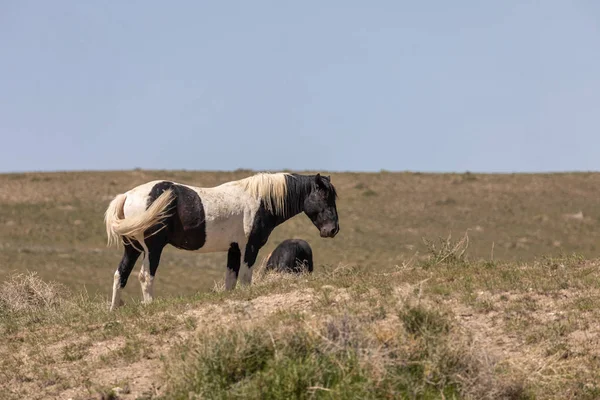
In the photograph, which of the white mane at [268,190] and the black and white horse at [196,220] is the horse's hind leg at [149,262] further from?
the white mane at [268,190]

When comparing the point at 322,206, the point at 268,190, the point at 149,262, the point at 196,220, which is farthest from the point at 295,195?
the point at 149,262

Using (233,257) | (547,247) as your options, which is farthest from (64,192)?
(233,257)

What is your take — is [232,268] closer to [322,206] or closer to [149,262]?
[149,262]

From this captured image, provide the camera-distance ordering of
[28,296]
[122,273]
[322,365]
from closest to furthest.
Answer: [322,365]
[122,273]
[28,296]

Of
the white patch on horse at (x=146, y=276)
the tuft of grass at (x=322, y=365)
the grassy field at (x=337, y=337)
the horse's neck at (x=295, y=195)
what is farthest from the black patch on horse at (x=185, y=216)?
the tuft of grass at (x=322, y=365)

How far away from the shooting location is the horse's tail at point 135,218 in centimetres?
1466

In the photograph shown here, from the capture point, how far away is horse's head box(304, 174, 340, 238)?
16219mm

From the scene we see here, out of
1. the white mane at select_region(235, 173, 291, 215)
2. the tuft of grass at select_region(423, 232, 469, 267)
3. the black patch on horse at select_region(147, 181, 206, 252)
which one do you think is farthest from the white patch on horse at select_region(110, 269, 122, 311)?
the tuft of grass at select_region(423, 232, 469, 267)

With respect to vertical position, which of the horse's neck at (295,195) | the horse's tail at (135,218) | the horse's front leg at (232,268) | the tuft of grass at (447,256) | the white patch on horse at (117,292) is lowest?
the white patch on horse at (117,292)

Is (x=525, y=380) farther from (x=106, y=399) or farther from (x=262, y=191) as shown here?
(x=262, y=191)

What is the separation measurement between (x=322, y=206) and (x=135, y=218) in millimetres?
3112

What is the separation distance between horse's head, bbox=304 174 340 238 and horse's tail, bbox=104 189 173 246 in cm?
239

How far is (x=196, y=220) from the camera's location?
15.1 metres

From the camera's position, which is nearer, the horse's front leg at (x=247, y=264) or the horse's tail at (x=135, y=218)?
the horse's tail at (x=135, y=218)
